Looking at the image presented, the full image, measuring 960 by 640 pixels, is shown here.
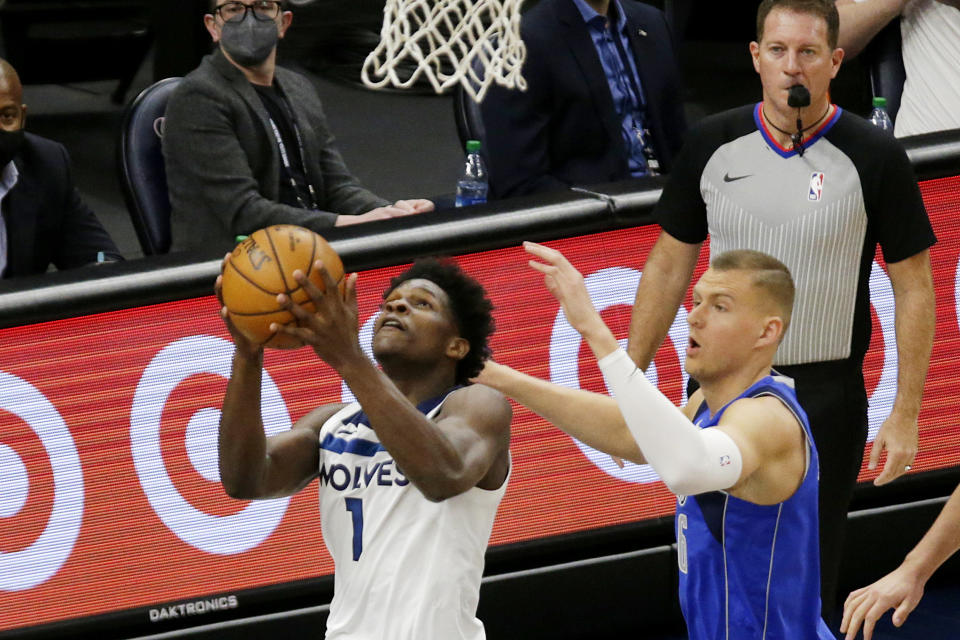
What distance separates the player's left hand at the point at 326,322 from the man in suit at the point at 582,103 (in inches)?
109

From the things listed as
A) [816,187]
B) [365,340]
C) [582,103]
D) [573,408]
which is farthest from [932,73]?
[573,408]

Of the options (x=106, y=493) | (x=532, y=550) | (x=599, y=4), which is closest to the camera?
(x=106, y=493)

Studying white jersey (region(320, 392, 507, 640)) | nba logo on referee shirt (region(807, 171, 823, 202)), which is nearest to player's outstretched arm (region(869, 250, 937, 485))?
nba logo on referee shirt (region(807, 171, 823, 202))

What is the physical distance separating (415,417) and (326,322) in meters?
0.32

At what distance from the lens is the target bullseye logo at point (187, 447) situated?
527 centimetres

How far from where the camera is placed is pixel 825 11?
15.5 ft

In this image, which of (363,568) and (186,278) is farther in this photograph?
(186,278)

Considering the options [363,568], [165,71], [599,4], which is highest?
[599,4]

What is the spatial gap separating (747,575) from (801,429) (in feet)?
1.21

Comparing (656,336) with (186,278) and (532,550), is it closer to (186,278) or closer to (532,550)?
(532,550)

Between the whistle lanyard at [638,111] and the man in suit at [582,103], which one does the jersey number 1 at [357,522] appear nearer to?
the man in suit at [582,103]

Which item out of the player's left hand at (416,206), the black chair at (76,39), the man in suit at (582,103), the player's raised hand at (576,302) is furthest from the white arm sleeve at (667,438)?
the black chair at (76,39)

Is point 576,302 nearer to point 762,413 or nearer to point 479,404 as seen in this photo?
point 479,404

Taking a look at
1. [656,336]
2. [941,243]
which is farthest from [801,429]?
[941,243]
